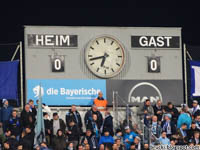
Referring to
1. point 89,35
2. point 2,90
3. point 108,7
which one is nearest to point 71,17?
point 108,7

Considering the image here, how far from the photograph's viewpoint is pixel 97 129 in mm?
30219

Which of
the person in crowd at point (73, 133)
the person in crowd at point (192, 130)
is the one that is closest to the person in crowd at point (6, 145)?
the person in crowd at point (73, 133)

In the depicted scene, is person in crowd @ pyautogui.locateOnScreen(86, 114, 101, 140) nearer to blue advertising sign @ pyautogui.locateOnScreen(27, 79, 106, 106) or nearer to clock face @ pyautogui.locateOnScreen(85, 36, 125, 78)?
blue advertising sign @ pyautogui.locateOnScreen(27, 79, 106, 106)

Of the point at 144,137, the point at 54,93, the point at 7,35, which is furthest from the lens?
Answer: the point at 7,35

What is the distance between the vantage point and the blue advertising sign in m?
32.0

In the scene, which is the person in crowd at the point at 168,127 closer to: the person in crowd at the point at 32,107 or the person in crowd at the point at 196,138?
the person in crowd at the point at 196,138

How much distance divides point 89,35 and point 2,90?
3722mm

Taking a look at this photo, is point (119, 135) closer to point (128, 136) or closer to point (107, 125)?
point (128, 136)

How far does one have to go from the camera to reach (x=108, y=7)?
122 feet

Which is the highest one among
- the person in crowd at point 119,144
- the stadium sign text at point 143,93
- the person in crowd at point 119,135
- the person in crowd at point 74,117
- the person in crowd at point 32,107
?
the stadium sign text at point 143,93

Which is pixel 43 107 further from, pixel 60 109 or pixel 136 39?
pixel 136 39

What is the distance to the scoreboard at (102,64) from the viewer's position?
32219 millimetres

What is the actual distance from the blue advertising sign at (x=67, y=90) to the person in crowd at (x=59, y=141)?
3.23 metres

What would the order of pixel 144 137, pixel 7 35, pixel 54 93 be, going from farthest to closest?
pixel 7 35 < pixel 54 93 < pixel 144 137
